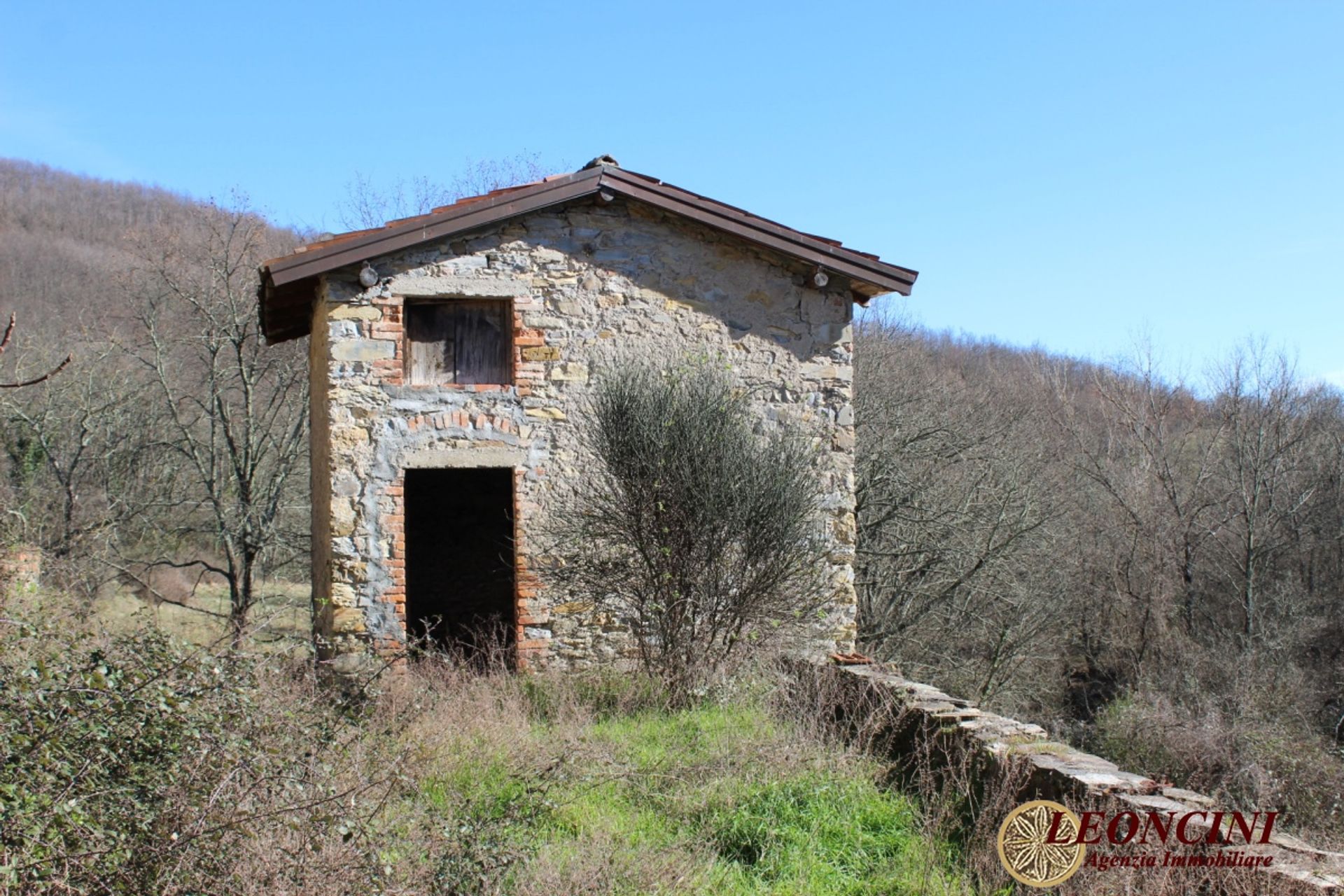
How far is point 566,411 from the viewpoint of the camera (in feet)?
28.3

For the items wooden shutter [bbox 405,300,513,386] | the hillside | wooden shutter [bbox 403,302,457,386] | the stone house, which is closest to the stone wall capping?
the stone house

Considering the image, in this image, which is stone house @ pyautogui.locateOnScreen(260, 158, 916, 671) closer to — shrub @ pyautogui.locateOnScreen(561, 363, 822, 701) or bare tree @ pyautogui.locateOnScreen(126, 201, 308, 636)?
shrub @ pyautogui.locateOnScreen(561, 363, 822, 701)

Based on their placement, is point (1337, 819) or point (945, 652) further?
point (945, 652)

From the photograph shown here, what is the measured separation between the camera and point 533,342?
28.4 feet

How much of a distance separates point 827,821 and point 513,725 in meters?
2.19

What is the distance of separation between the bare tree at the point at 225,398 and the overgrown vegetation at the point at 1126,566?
33.1 ft

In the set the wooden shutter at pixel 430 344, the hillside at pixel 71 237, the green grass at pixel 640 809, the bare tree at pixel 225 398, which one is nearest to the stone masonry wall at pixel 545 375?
the wooden shutter at pixel 430 344

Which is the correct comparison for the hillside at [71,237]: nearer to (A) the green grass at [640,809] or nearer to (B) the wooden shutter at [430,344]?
(B) the wooden shutter at [430,344]

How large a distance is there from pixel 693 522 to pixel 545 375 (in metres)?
2.23

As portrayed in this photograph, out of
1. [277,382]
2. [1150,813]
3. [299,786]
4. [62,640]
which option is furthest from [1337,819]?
[277,382]

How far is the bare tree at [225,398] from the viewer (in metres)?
17.0

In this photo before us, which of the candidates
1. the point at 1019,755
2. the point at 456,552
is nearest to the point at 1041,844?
the point at 1019,755

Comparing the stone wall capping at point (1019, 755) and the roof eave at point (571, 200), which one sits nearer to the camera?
the stone wall capping at point (1019, 755)

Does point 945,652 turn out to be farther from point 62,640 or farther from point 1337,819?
point 62,640
